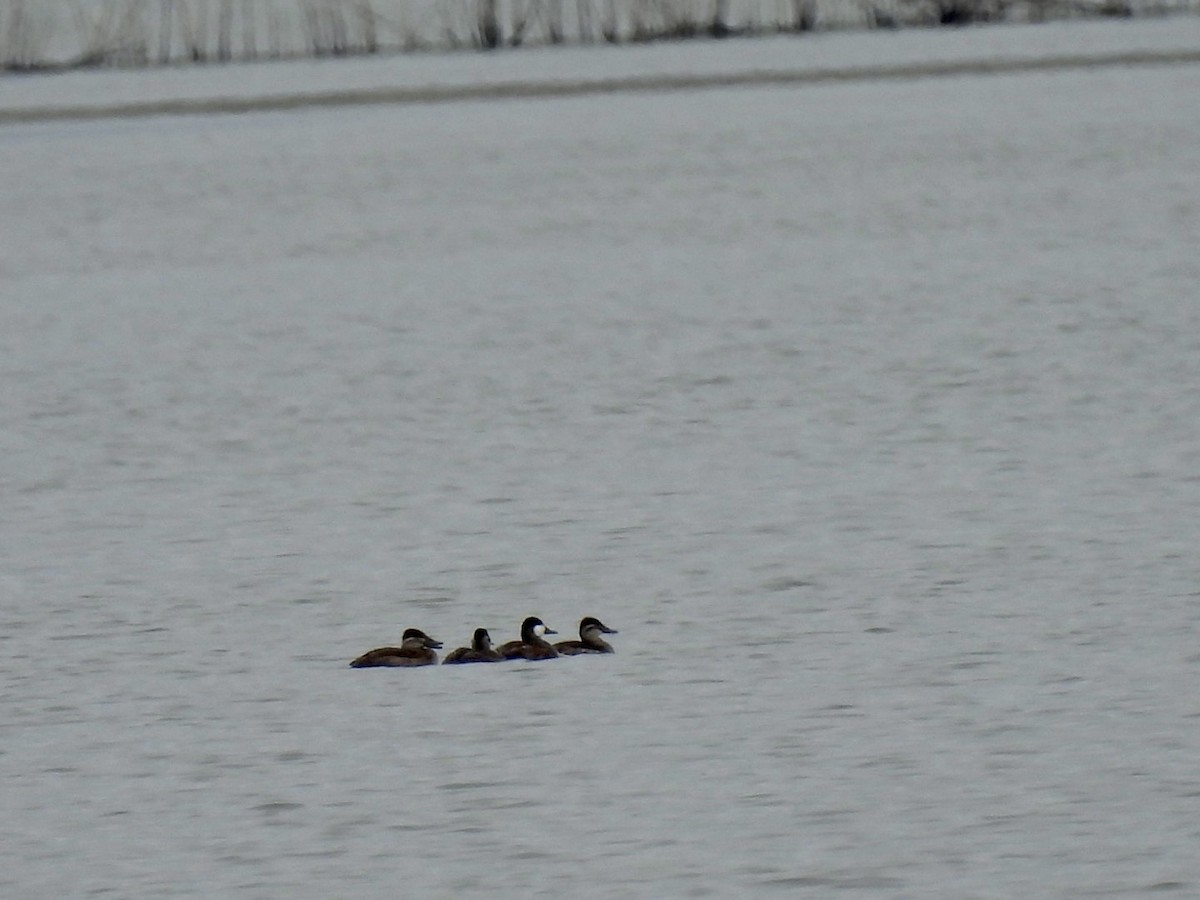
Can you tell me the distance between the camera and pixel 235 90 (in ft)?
67.4

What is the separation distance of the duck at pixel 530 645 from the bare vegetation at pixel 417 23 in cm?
1821

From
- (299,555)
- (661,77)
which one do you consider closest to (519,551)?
(299,555)

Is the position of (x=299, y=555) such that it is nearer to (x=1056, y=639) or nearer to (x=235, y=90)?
(x=1056, y=639)

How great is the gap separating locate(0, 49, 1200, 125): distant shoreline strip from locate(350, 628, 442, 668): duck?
14318mm

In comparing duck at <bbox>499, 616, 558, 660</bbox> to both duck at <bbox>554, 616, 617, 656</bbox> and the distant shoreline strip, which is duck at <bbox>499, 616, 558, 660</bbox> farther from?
the distant shoreline strip

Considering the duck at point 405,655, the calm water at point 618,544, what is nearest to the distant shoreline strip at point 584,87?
the calm water at point 618,544

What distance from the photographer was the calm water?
4.15 m

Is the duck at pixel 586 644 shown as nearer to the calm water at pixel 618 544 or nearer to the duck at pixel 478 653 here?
the calm water at pixel 618 544

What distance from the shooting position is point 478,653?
5.08m

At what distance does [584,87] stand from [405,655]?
15.1 metres

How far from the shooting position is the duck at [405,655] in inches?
200

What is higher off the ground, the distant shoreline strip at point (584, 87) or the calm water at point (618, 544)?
the distant shoreline strip at point (584, 87)

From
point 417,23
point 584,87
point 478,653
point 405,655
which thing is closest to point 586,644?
point 478,653

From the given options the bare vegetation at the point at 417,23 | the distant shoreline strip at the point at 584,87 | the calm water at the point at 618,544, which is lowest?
the calm water at the point at 618,544
